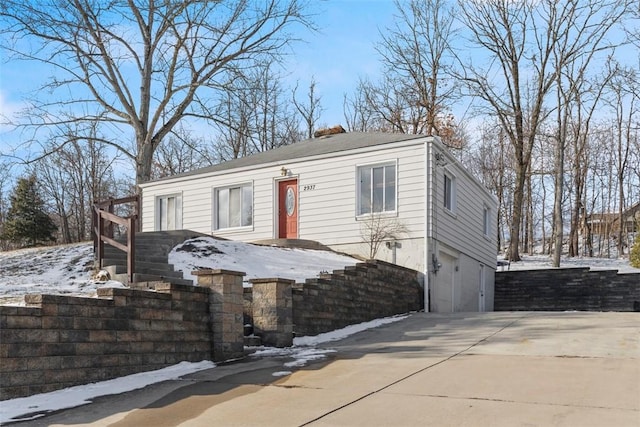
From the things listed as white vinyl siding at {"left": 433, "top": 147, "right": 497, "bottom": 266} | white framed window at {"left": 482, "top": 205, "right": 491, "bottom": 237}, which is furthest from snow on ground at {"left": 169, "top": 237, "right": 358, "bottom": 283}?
white framed window at {"left": 482, "top": 205, "right": 491, "bottom": 237}

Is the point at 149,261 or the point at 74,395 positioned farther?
the point at 149,261

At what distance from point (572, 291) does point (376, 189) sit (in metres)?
8.06

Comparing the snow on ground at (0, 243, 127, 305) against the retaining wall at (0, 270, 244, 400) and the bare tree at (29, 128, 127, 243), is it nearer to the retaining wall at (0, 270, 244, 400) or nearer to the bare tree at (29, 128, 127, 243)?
the retaining wall at (0, 270, 244, 400)

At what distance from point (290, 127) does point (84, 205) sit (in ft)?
46.9

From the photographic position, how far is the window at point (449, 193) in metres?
16.2

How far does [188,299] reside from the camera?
7.48 m

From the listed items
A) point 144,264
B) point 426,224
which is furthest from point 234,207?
point 144,264

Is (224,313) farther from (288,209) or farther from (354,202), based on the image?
(288,209)

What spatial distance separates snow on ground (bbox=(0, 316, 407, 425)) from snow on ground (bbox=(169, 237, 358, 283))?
2728 millimetres

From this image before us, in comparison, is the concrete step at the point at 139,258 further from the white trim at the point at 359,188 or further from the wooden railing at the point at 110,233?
the white trim at the point at 359,188

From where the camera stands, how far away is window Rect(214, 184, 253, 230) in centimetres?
1727

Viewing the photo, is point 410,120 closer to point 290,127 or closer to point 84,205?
point 290,127

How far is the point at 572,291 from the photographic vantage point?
1902cm

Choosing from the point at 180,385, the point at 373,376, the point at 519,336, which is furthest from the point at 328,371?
the point at 519,336
